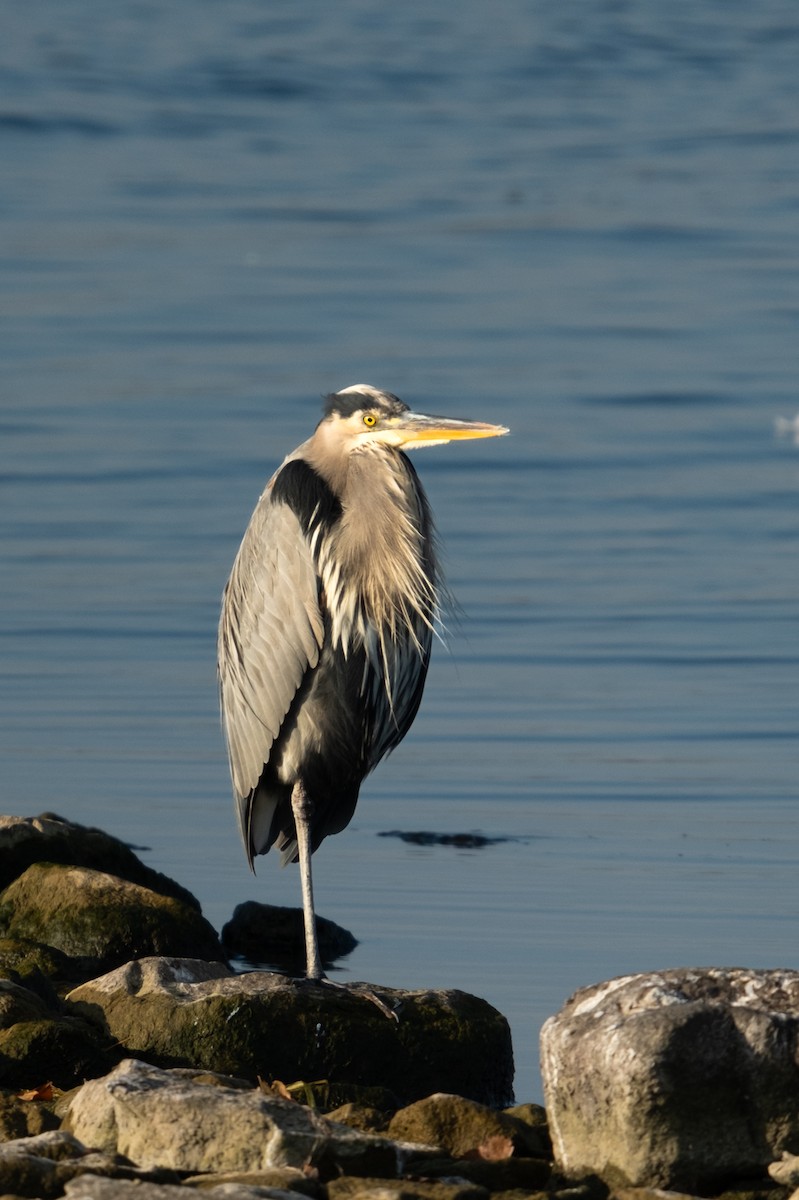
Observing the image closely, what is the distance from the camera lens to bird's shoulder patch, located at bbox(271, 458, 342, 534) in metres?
7.32

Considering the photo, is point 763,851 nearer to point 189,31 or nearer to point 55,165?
point 55,165

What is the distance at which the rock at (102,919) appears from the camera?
7.23 m

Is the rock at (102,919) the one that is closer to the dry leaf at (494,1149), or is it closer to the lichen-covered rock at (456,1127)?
the lichen-covered rock at (456,1127)

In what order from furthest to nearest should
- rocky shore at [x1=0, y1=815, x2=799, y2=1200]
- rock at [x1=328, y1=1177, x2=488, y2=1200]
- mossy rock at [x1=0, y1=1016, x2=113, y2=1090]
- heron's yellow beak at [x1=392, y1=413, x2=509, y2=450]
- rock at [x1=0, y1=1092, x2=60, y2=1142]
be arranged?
1. heron's yellow beak at [x1=392, y1=413, x2=509, y2=450]
2. mossy rock at [x1=0, y1=1016, x2=113, y2=1090]
3. rock at [x1=0, y1=1092, x2=60, y2=1142]
4. rocky shore at [x1=0, y1=815, x2=799, y2=1200]
5. rock at [x1=328, y1=1177, x2=488, y2=1200]

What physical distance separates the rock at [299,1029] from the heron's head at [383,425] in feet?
5.74

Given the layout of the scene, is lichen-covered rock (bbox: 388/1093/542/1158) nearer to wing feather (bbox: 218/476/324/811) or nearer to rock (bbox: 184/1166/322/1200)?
rock (bbox: 184/1166/322/1200)

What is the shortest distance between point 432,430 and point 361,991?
179 cm

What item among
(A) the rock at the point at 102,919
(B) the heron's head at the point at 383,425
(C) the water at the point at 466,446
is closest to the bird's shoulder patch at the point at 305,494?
(B) the heron's head at the point at 383,425

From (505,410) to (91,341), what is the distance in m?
4.06

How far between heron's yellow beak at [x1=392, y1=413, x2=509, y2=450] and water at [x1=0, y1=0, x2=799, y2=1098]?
5.66ft

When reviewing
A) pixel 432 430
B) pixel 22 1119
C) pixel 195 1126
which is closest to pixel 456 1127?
pixel 195 1126

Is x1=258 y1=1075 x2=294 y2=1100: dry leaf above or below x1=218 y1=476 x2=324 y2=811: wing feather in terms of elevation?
below

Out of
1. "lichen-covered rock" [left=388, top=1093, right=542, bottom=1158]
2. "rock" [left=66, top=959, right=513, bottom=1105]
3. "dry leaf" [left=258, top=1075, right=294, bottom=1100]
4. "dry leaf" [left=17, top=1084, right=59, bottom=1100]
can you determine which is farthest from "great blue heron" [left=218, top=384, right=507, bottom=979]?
"lichen-covered rock" [left=388, top=1093, right=542, bottom=1158]

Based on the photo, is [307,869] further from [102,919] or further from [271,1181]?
[271,1181]
